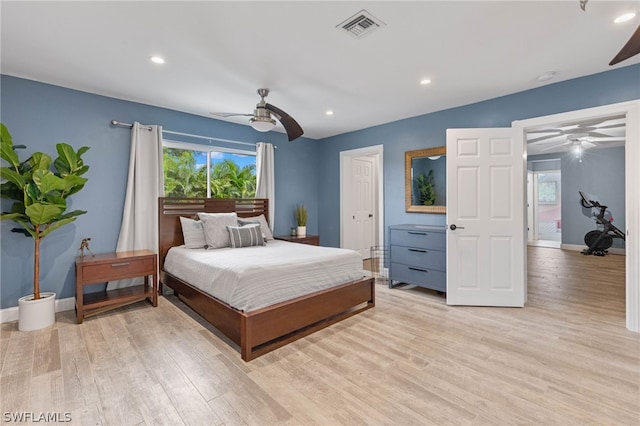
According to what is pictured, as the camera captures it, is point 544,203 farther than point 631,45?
Yes

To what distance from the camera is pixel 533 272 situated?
17.2 ft

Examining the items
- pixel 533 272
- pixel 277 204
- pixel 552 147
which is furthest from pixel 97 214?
pixel 552 147

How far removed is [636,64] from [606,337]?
261 cm

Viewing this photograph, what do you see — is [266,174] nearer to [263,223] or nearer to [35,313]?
[263,223]

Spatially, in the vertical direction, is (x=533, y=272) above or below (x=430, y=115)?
→ below

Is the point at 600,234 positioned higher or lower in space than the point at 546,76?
lower

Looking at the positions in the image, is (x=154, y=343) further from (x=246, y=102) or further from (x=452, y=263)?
(x=452, y=263)

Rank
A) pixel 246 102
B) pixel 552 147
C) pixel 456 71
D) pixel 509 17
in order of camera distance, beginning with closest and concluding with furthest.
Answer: pixel 509 17 < pixel 456 71 < pixel 246 102 < pixel 552 147

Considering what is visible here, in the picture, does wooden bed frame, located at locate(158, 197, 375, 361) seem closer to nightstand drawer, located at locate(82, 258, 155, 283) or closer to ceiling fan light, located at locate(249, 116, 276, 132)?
nightstand drawer, located at locate(82, 258, 155, 283)

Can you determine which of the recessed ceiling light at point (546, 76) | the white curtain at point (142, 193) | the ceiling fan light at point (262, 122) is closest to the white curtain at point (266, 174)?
the white curtain at point (142, 193)

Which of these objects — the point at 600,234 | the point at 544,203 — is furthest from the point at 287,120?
the point at 544,203

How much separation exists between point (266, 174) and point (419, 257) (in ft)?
9.34

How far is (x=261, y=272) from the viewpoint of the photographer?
8.48ft

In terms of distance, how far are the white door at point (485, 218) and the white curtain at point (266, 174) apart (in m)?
2.85
